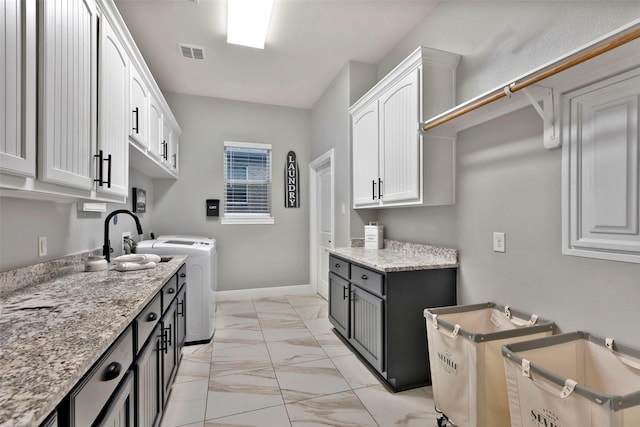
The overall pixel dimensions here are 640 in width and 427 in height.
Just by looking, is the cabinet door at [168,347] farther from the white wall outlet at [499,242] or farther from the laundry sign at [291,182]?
the laundry sign at [291,182]

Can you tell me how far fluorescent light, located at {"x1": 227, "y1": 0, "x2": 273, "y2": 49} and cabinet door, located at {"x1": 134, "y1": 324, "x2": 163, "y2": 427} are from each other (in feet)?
8.14

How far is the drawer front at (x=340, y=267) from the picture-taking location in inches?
107

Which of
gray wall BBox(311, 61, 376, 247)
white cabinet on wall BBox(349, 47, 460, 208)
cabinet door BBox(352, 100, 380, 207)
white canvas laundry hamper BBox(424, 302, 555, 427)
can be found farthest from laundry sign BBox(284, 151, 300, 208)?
white canvas laundry hamper BBox(424, 302, 555, 427)

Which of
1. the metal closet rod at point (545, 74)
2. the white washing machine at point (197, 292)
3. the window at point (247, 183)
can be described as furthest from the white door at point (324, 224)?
the metal closet rod at point (545, 74)

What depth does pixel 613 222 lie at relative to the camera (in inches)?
52.0

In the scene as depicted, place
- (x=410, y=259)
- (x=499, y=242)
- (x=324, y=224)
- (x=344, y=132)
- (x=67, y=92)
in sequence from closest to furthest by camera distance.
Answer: (x=67, y=92) < (x=499, y=242) < (x=410, y=259) < (x=344, y=132) < (x=324, y=224)

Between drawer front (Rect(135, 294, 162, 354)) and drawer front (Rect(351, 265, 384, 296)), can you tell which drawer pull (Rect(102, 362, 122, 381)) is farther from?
drawer front (Rect(351, 265, 384, 296))

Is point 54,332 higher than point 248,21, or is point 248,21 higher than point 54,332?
point 248,21

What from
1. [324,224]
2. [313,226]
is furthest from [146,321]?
[313,226]

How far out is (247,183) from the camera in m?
4.62

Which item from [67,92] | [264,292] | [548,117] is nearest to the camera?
[67,92]

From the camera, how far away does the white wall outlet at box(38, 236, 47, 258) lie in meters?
1.64

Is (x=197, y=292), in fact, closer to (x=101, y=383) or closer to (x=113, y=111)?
(x=113, y=111)

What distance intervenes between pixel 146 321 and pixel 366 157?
90.9 inches
